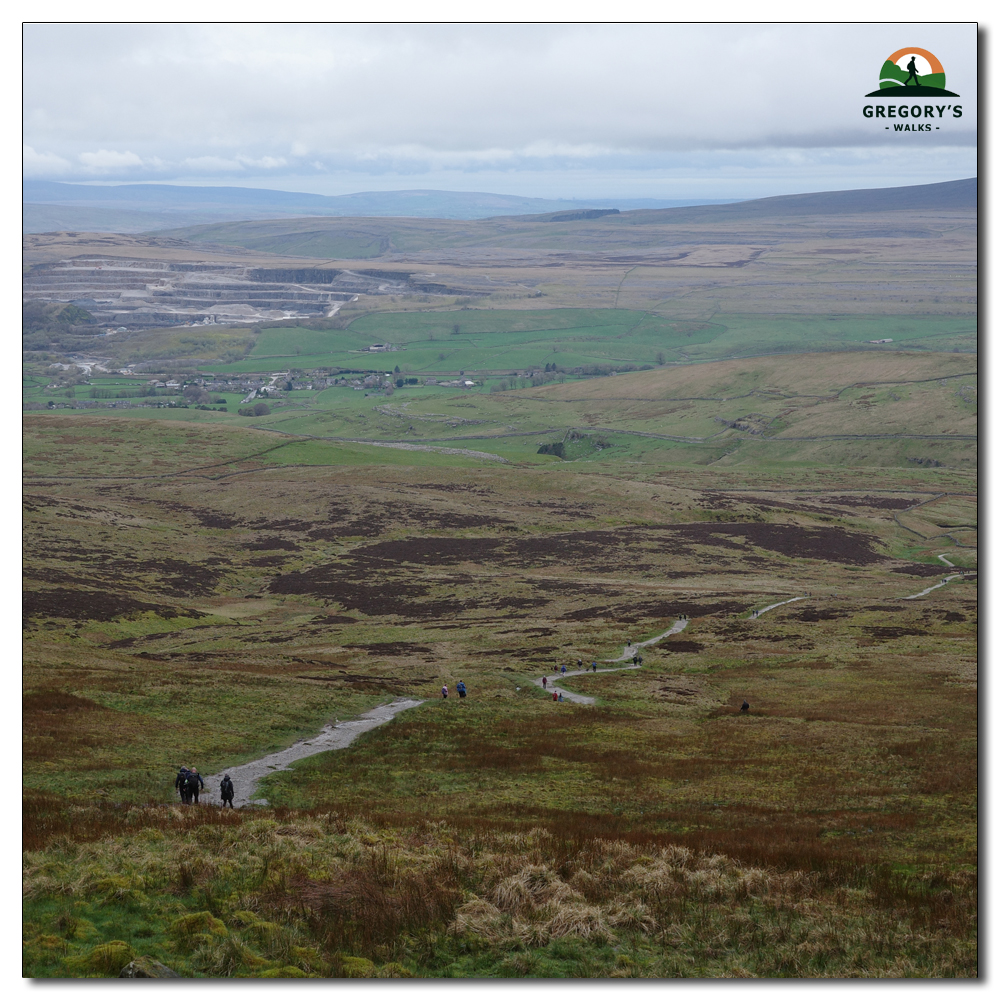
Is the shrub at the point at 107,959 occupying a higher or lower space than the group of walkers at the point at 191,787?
higher

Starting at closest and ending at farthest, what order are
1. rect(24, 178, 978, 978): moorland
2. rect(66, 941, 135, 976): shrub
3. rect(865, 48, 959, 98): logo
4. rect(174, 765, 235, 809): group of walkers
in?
rect(66, 941, 135, 976): shrub
rect(24, 178, 978, 978): moorland
rect(865, 48, 959, 98): logo
rect(174, 765, 235, 809): group of walkers

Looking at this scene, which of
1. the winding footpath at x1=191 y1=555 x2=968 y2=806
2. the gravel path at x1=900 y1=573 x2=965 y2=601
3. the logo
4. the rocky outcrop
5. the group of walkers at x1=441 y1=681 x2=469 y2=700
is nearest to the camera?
the rocky outcrop

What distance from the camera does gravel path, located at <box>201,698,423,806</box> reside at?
35812 mm

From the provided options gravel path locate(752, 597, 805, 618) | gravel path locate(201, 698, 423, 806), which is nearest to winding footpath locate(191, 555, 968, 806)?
gravel path locate(201, 698, 423, 806)

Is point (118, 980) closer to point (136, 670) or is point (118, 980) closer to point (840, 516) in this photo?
point (136, 670)

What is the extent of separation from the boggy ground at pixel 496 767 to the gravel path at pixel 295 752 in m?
1.07

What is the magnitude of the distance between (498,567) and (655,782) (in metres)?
89.8

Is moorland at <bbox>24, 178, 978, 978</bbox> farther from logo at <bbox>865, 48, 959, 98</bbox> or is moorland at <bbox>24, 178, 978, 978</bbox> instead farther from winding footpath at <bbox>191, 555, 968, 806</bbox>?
logo at <bbox>865, 48, 959, 98</bbox>

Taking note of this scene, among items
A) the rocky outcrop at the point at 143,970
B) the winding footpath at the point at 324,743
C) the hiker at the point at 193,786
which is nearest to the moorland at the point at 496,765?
the rocky outcrop at the point at 143,970

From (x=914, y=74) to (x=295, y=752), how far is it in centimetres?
3709

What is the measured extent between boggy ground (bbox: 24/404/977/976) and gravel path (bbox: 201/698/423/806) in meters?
1.07

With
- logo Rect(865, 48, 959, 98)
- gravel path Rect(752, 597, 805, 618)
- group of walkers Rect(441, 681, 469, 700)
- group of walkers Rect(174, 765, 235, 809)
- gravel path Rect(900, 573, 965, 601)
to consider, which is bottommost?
group of walkers Rect(441, 681, 469, 700)

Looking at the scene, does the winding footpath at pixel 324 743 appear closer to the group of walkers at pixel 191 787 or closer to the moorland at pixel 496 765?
the moorland at pixel 496 765

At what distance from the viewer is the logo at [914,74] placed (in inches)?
950
